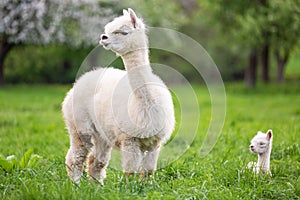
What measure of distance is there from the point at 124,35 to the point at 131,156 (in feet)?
3.67

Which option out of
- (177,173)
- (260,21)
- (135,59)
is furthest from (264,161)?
(260,21)

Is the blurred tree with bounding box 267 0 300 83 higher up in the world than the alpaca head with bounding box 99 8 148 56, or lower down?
higher up

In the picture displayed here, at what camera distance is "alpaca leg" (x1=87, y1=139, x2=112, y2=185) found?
5.26 metres

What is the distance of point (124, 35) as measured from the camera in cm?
461

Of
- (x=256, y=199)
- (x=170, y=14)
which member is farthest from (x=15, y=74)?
(x=256, y=199)

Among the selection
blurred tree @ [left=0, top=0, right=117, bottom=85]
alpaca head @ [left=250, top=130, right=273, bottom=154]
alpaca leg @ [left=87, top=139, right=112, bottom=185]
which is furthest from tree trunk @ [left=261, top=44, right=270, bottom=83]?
alpaca leg @ [left=87, top=139, right=112, bottom=185]

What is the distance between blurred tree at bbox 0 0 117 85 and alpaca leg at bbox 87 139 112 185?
26.4 feet

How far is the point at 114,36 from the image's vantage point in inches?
181

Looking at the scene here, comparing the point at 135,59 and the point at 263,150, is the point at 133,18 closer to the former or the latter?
the point at 135,59

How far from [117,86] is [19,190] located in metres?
1.38

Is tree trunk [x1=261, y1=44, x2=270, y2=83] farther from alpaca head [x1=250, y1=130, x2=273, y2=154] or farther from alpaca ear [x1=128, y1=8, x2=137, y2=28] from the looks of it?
alpaca ear [x1=128, y1=8, x2=137, y2=28]

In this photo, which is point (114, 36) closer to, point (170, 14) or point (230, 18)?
point (230, 18)

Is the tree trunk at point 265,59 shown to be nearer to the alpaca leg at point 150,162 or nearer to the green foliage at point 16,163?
the alpaca leg at point 150,162

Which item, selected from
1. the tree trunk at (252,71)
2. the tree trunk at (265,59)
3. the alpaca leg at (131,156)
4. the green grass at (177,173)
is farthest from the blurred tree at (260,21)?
the alpaca leg at (131,156)
